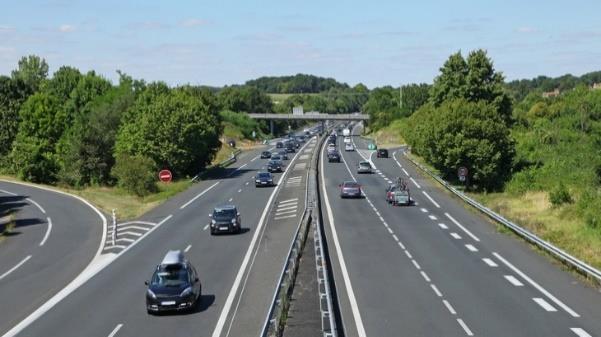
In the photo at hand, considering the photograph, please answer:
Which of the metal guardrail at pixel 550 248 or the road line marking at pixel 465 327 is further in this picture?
the metal guardrail at pixel 550 248

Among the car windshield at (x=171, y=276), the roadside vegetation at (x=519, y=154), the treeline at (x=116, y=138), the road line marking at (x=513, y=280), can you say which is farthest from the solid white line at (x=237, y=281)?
the treeline at (x=116, y=138)

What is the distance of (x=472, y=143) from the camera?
64.1m

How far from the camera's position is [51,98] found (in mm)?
106938

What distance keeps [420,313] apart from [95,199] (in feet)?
150

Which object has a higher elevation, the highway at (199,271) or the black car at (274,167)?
the black car at (274,167)

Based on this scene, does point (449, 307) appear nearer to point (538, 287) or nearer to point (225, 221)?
point (538, 287)

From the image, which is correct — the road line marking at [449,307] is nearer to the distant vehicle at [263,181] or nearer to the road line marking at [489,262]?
the road line marking at [489,262]

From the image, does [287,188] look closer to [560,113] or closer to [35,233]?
[35,233]

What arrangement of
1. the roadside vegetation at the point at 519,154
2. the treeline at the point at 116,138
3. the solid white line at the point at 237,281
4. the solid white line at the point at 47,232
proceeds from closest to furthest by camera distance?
the solid white line at the point at 237,281
the solid white line at the point at 47,232
the roadside vegetation at the point at 519,154
the treeline at the point at 116,138

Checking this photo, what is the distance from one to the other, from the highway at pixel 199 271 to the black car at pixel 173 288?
363 millimetres

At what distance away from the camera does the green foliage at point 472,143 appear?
64062mm

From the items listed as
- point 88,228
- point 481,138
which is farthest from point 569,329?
point 481,138

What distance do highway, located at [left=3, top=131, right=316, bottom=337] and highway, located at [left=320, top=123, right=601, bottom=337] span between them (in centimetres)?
299

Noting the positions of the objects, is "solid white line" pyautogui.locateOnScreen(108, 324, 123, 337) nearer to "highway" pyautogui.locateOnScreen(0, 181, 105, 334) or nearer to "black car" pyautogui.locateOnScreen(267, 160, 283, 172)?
"highway" pyautogui.locateOnScreen(0, 181, 105, 334)
